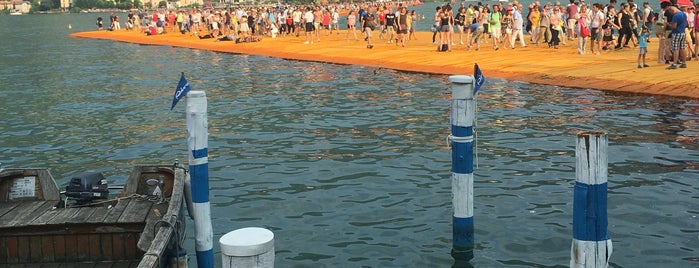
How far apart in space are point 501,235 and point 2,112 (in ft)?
64.5

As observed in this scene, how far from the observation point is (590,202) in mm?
6773

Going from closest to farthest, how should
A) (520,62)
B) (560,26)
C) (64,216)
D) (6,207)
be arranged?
(64,216)
(6,207)
(520,62)
(560,26)

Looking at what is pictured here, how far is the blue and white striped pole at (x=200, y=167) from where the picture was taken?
843 cm

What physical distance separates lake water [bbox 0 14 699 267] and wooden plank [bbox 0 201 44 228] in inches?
88.2

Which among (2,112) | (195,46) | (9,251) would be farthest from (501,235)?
(195,46)

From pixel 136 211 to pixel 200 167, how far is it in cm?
176

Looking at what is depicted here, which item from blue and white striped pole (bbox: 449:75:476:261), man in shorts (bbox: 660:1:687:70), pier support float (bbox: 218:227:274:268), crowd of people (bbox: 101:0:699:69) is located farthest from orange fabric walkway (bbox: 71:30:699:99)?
pier support float (bbox: 218:227:274:268)

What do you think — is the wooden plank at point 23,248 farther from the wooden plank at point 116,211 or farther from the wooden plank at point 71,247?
the wooden plank at point 116,211

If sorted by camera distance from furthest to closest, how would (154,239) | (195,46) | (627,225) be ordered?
(195,46) < (627,225) < (154,239)

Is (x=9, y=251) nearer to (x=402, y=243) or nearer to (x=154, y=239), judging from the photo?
(x=154, y=239)

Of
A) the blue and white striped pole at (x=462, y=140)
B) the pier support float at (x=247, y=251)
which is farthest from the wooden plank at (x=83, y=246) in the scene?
the blue and white striped pole at (x=462, y=140)

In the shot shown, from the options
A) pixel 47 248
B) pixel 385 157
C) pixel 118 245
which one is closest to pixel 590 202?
pixel 118 245

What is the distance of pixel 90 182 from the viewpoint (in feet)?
34.4

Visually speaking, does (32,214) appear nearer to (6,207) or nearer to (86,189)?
(6,207)
